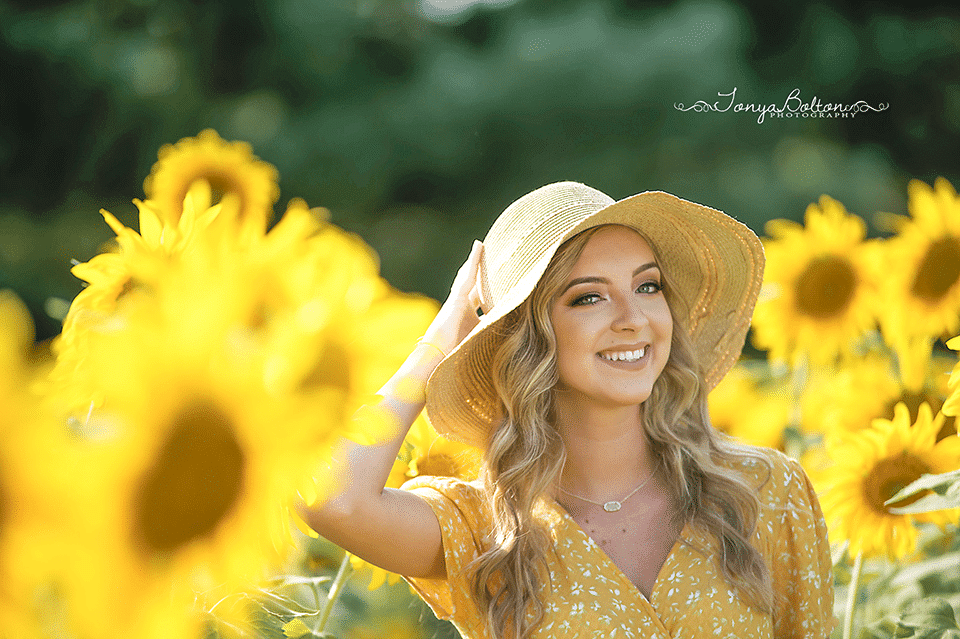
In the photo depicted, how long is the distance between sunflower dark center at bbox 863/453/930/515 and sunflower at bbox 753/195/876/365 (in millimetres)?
564

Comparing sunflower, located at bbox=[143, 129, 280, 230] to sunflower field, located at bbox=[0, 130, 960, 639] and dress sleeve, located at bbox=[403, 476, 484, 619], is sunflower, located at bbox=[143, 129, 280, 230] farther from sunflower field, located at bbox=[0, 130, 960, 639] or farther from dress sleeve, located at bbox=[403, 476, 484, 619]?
sunflower field, located at bbox=[0, 130, 960, 639]

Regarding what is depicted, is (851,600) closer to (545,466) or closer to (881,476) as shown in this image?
(881,476)

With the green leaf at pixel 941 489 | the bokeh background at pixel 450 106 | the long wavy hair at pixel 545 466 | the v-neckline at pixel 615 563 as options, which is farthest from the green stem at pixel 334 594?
the bokeh background at pixel 450 106

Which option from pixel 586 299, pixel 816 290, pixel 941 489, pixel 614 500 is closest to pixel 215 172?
pixel 586 299

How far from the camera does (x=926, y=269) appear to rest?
Result: 2.04m

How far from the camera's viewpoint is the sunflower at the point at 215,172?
7.47ft

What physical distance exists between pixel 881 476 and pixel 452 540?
77cm

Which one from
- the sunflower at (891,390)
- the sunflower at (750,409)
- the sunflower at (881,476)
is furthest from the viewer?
the sunflower at (750,409)

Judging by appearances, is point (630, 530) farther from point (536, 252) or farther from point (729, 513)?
point (536, 252)

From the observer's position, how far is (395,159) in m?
6.78

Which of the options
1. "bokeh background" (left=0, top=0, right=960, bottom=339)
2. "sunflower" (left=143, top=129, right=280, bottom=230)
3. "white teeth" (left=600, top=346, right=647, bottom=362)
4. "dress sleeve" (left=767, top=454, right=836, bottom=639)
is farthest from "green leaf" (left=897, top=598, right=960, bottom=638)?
"bokeh background" (left=0, top=0, right=960, bottom=339)

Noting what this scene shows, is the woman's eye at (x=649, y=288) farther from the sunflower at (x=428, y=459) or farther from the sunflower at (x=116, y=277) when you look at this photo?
the sunflower at (x=116, y=277)

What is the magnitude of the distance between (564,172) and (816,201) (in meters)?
1.63

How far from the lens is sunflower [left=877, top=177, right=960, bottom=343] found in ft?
6.53
